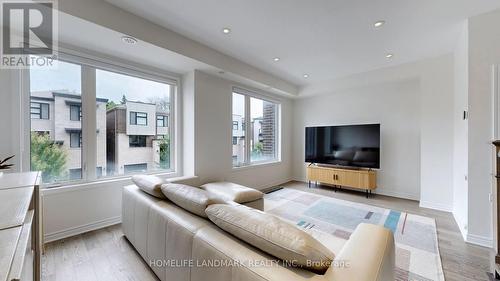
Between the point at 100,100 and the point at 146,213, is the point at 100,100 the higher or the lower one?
the higher one

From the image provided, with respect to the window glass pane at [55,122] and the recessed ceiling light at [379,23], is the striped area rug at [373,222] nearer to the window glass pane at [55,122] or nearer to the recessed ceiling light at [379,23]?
the recessed ceiling light at [379,23]

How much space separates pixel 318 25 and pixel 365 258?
264cm

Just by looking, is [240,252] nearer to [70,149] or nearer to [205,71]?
[70,149]

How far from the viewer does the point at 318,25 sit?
2623mm

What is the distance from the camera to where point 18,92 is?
2303mm

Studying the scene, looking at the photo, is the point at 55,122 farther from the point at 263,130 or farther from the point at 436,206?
the point at 436,206

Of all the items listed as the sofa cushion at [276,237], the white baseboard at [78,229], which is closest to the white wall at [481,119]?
the sofa cushion at [276,237]

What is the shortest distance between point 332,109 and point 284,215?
124 inches

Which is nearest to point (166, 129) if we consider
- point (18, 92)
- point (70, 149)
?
point (70, 149)

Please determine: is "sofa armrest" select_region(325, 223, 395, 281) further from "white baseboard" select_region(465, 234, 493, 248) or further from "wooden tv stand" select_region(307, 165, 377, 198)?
"wooden tv stand" select_region(307, 165, 377, 198)

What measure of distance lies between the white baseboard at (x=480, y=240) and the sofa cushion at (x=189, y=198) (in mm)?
3082

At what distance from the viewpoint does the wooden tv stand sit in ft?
13.8

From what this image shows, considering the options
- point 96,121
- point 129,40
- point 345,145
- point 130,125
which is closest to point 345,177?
point 345,145

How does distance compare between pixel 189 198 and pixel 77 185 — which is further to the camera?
pixel 77 185
